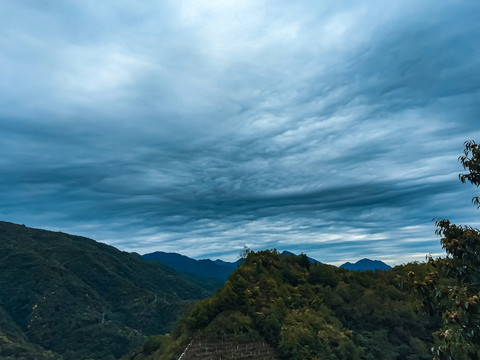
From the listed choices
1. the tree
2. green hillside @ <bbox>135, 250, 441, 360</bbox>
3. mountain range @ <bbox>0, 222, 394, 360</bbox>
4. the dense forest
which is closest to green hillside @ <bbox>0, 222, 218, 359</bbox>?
mountain range @ <bbox>0, 222, 394, 360</bbox>

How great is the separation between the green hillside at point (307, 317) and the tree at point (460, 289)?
601 inches

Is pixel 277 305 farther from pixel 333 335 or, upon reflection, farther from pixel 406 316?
pixel 406 316

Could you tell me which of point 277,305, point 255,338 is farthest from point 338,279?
point 255,338

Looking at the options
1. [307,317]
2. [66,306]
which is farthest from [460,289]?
[66,306]

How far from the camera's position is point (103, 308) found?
481 ft

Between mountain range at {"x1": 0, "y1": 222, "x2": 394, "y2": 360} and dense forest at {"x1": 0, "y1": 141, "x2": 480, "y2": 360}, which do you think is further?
mountain range at {"x1": 0, "y1": 222, "x2": 394, "y2": 360}

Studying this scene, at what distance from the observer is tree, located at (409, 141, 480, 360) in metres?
8.44

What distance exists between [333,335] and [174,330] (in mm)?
15036

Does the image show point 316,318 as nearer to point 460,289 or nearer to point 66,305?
point 460,289

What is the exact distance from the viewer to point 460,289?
8.96m

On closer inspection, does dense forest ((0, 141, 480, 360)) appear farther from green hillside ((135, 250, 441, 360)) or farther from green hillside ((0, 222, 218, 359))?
green hillside ((0, 222, 218, 359))

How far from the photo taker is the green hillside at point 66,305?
115 m

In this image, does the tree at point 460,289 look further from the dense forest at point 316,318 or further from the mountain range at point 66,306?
the mountain range at point 66,306

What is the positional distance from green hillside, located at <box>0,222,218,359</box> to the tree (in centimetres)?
11670
